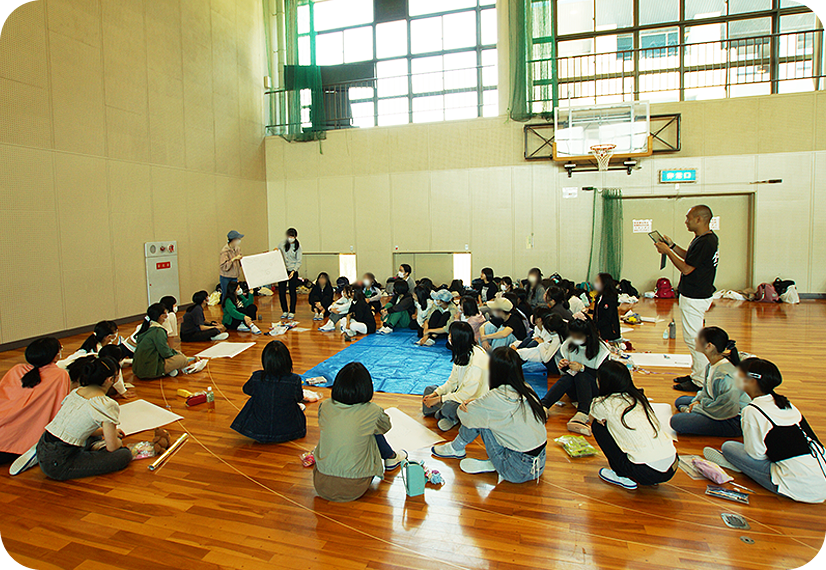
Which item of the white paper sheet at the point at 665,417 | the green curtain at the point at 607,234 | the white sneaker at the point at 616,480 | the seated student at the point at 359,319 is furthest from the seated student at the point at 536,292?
the white sneaker at the point at 616,480

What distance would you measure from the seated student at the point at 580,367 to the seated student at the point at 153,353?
459 cm

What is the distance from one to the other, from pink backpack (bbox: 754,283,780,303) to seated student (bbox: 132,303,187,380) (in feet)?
39.8

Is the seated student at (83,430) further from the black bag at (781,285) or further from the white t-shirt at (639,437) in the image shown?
the black bag at (781,285)

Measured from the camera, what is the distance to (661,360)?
6426 millimetres

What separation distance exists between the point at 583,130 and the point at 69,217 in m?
10.5

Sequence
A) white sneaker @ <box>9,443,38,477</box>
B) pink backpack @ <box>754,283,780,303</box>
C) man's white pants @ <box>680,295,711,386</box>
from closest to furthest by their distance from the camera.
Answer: white sneaker @ <box>9,443,38,477</box> < man's white pants @ <box>680,295,711,386</box> < pink backpack @ <box>754,283,780,303</box>

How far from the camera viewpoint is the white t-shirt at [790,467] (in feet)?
9.80

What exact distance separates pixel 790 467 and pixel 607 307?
3.11 m

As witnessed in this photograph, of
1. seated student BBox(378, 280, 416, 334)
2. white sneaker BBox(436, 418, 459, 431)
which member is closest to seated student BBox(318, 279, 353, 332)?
seated student BBox(378, 280, 416, 334)

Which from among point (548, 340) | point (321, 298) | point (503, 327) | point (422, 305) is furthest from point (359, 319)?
point (548, 340)

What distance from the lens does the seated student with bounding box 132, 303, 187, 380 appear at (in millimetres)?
5934

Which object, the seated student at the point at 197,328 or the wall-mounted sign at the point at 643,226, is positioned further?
the wall-mounted sign at the point at 643,226

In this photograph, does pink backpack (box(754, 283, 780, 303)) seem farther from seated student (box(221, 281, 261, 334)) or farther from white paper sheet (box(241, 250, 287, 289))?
seated student (box(221, 281, 261, 334))

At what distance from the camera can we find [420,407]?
4965 millimetres
